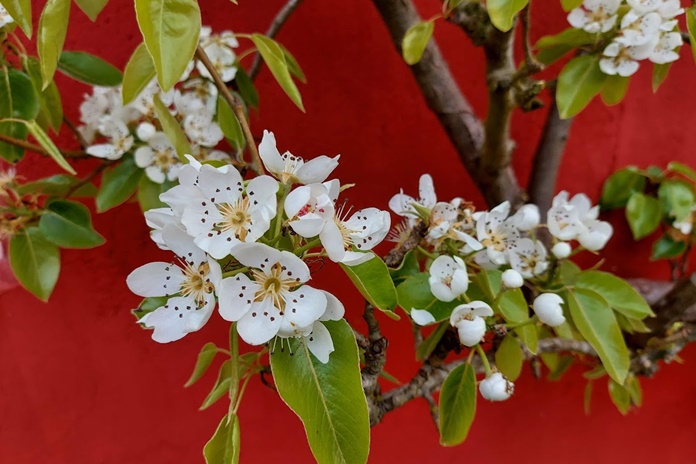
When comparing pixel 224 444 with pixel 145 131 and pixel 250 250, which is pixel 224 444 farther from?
pixel 145 131

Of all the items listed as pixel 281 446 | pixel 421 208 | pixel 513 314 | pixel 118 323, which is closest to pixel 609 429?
pixel 281 446

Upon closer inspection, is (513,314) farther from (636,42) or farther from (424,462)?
(424,462)

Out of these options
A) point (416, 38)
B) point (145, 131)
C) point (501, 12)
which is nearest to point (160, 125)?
point (145, 131)

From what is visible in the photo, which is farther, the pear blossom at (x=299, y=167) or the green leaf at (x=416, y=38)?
the green leaf at (x=416, y=38)

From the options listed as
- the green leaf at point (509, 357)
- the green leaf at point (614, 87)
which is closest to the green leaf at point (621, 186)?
the green leaf at point (614, 87)

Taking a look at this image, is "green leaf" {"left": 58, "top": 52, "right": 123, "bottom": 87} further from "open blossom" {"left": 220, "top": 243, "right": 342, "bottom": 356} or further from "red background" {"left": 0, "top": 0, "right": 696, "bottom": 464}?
"open blossom" {"left": 220, "top": 243, "right": 342, "bottom": 356}

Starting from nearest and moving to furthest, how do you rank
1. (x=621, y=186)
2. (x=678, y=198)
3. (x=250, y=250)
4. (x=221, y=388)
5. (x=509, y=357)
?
(x=250, y=250)
(x=221, y=388)
(x=509, y=357)
(x=678, y=198)
(x=621, y=186)

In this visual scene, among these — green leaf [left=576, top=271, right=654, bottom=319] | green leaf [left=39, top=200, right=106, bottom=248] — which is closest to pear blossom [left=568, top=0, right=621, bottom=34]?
green leaf [left=576, top=271, right=654, bottom=319]

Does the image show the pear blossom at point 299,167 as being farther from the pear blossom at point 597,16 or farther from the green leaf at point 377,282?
the pear blossom at point 597,16
